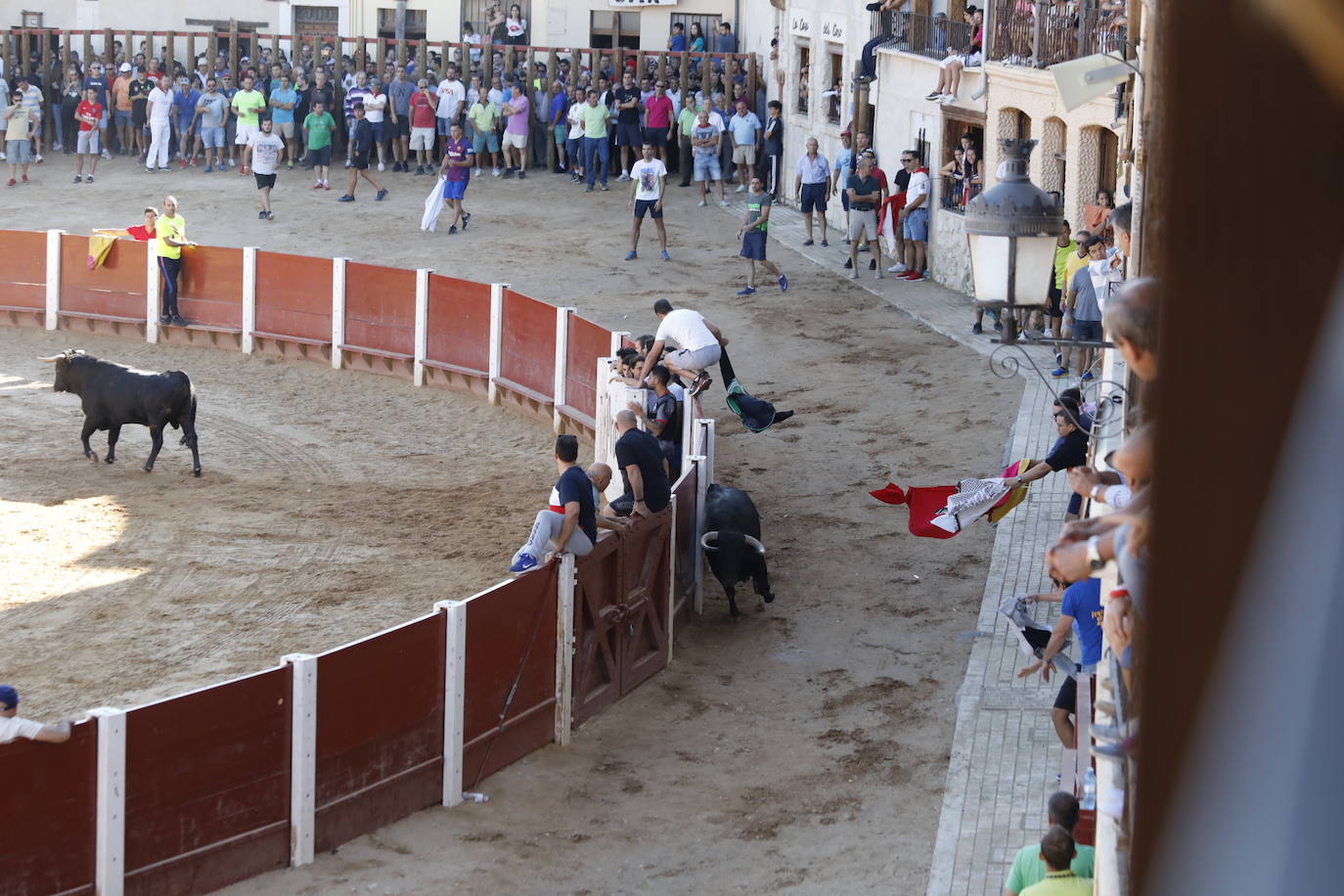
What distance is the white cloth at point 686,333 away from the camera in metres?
13.7

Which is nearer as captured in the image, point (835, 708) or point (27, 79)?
point (835, 708)

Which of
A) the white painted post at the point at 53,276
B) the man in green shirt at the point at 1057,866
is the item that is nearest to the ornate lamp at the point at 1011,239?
the man in green shirt at the point at 1057,866

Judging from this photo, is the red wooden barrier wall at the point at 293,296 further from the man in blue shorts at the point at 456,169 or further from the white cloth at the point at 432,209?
the white cloth at the point at 432,209

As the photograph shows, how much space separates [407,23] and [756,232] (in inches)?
678

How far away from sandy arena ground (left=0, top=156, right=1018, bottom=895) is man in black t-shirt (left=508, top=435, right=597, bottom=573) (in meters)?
1.10

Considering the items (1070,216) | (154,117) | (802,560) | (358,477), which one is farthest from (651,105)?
(802,560)

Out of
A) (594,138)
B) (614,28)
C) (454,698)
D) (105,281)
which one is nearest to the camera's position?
(454,698)

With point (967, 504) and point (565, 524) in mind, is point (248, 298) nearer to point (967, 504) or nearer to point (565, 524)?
point (565, 524)

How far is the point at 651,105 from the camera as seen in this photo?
97.3ft

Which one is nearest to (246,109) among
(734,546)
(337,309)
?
(337,309)

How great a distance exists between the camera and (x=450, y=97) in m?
30.4

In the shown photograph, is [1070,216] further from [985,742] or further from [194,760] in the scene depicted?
[194,760]

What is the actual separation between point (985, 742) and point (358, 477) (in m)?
7.58

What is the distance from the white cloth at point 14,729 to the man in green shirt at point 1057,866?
3.93m
